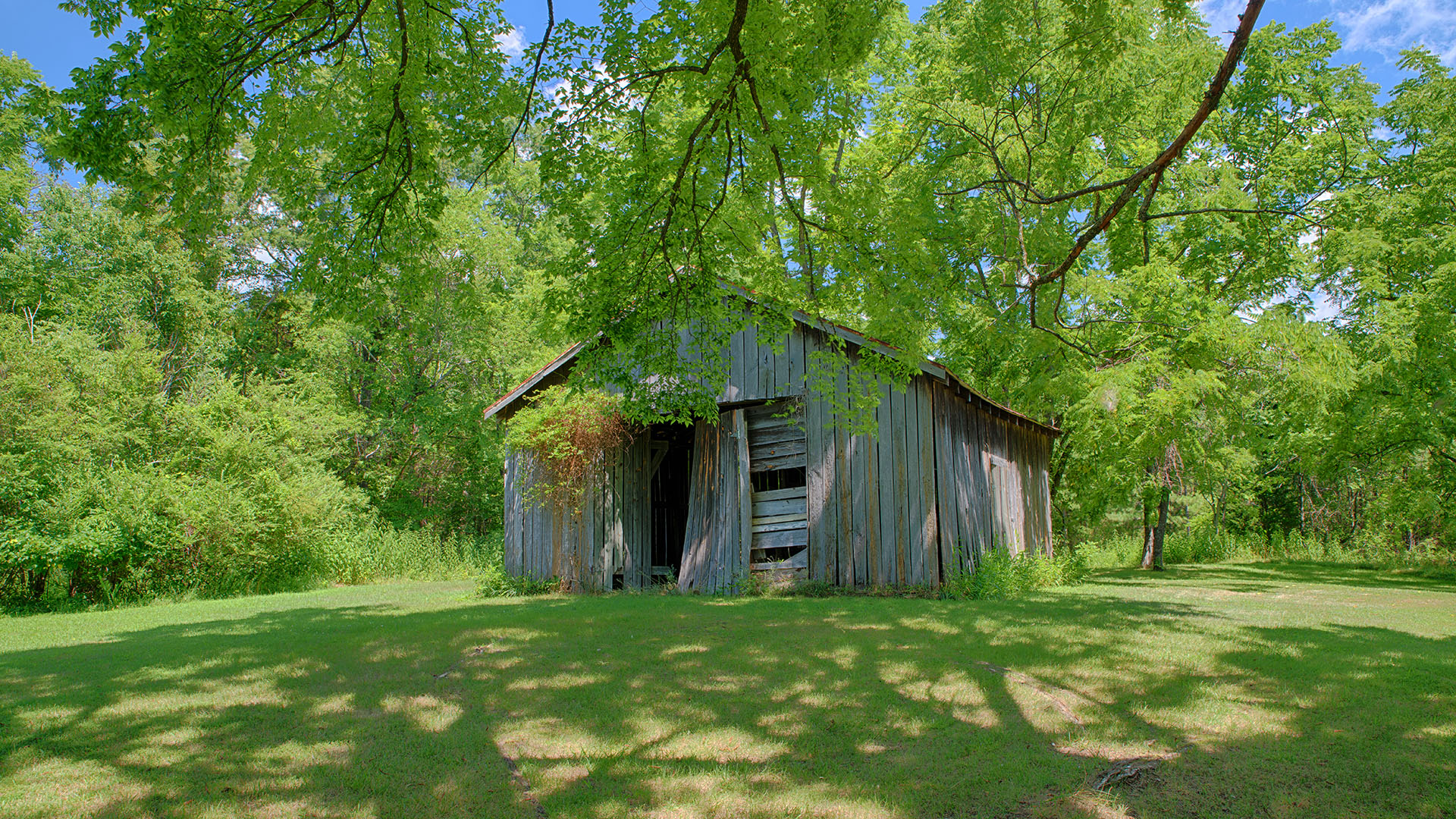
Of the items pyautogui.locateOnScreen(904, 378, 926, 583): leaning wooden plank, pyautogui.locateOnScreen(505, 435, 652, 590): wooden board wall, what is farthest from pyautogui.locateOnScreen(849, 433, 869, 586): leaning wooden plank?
pyautogui.locateOnScreen(505, 435, 652, 590): wooden board wall

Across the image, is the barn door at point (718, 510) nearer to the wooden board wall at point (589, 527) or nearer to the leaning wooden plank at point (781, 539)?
the leaning wooden plank at point (781, 539)

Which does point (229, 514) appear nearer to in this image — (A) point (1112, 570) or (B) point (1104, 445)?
(B) point (1104, 445)

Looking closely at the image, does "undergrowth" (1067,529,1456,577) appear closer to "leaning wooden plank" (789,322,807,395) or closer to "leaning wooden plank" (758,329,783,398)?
"leaning wooden plank" (789,322,807,395)

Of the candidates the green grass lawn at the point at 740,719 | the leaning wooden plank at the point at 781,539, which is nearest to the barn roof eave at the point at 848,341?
the leaning wooden plank at the point at 781,539

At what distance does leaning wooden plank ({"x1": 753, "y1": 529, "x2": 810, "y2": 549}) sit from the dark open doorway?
124 inches

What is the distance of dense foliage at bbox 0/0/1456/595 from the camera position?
6.86 metres

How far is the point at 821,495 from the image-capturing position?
12422 mm

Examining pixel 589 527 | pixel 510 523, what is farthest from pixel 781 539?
pixel 510 523

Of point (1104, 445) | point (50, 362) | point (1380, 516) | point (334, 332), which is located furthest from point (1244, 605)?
point (334, 332)

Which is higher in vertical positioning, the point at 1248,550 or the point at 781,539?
the point at 781,539

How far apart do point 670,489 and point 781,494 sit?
166 inches

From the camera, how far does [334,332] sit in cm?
2364

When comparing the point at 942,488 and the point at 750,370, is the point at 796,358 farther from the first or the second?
the point at 942,488

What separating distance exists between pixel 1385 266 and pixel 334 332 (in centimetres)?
2678
